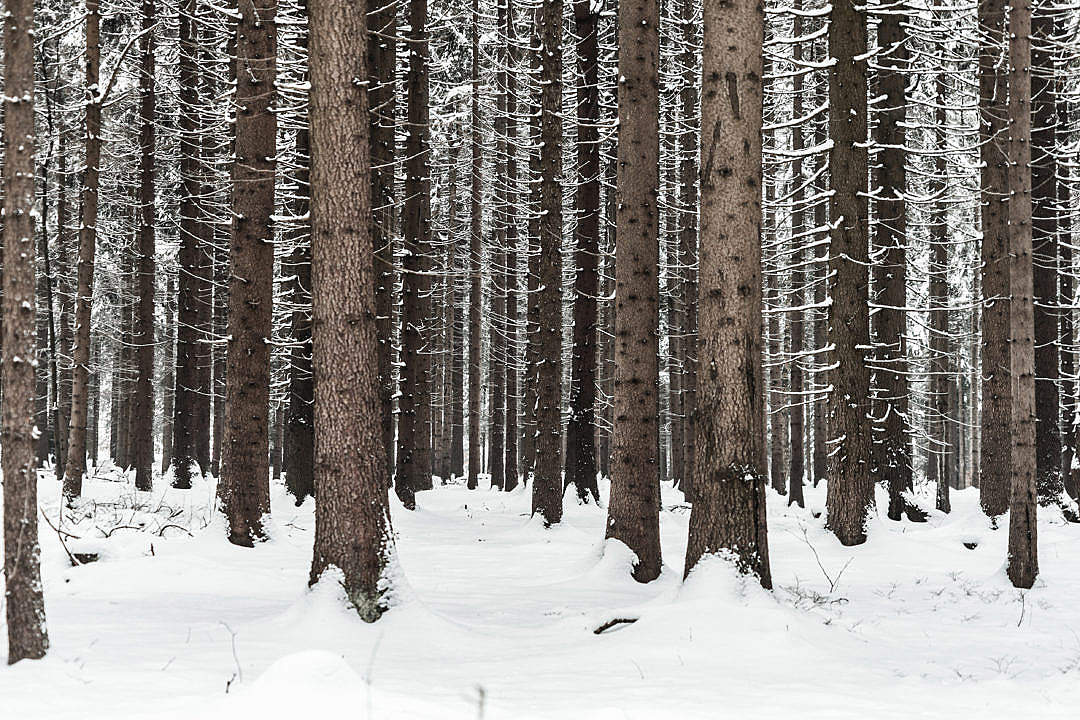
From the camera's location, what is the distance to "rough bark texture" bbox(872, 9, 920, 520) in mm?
13781

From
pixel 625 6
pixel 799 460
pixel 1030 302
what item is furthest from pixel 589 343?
pixel 799 460

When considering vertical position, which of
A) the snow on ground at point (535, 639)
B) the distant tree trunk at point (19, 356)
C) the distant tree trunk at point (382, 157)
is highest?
the distant tree trunk at point (382, 157)

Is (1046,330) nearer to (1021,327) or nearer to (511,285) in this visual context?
(1021,327)

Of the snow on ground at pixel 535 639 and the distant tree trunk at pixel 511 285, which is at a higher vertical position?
the distant tree trunk at pixel 511 285

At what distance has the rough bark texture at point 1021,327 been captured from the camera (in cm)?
927

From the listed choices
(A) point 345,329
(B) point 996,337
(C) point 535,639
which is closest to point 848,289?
(B) point 996,337

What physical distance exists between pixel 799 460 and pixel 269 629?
1745 centimetres

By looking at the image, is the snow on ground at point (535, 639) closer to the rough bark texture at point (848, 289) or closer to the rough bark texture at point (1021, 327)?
the rough bark texture at point (1021, 327)

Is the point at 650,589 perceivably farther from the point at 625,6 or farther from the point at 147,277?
the point at 147,277

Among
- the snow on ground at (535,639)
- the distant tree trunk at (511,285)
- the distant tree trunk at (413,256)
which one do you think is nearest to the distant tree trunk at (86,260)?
the snow on ground at (535,639)

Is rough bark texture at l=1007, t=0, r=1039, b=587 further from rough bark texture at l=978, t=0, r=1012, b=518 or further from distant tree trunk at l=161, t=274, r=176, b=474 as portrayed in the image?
distant tree trunk at l=161, t=274, r=176, b=474

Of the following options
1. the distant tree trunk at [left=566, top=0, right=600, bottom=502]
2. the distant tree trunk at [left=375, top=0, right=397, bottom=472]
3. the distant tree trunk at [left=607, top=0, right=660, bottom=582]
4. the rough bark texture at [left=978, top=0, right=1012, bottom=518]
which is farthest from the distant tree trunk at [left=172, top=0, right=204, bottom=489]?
the rough bark texture at [left=978, top=0, right=1012, bottom=518]

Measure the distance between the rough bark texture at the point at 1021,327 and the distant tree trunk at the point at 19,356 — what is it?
9195 millimetres

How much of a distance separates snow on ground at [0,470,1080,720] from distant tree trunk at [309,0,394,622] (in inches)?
14.2
